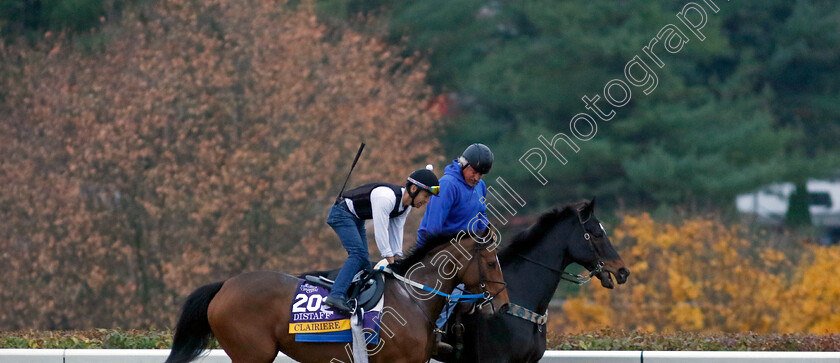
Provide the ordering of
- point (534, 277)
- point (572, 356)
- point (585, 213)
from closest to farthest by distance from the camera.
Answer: point (534, 277) < point (585, 213) < point (572, 356)

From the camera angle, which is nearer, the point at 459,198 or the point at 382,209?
the point at 382,209

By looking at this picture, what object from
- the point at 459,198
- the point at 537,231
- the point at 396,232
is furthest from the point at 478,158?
the point at 396,232

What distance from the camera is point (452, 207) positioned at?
805cm

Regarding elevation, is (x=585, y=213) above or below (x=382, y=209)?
below

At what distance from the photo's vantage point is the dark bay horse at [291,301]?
7109mm

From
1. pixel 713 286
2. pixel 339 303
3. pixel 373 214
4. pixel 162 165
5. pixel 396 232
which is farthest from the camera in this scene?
→ pixel 162 165

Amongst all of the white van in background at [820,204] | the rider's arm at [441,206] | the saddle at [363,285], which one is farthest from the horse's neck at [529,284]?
the white van in background at [820,204]

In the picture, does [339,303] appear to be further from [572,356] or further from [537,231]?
[572,356]

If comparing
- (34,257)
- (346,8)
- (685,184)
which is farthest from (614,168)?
(34,257)

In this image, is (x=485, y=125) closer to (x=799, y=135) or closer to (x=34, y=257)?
(x=799, y=135)

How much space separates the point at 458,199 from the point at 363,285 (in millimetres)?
1149

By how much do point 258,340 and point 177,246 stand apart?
1005 centimetres

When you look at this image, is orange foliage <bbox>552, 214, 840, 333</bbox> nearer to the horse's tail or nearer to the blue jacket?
the blue jacket

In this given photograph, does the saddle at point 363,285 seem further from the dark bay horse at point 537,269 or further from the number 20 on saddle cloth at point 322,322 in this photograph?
the dark bay horse at point 537,269
